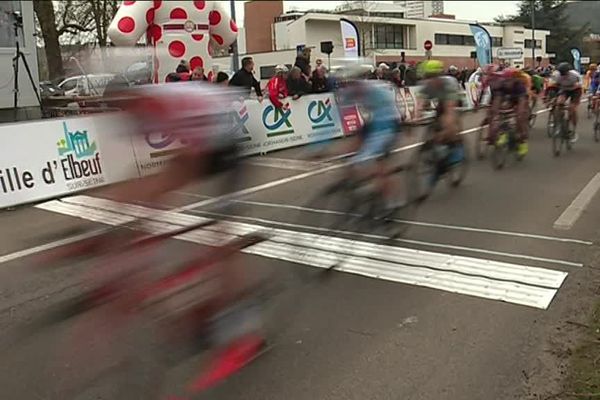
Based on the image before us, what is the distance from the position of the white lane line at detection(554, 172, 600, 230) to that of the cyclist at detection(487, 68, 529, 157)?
7.02 ft

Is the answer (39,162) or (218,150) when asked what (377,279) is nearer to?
(218,150)

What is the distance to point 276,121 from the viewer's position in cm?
1560

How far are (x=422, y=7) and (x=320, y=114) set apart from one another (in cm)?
9571

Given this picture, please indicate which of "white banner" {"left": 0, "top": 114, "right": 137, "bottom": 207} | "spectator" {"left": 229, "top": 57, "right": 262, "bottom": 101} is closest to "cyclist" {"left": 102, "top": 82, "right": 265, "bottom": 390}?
"white banner" {"left": 0, "top": 114, "right": 137, "bottom": 207}

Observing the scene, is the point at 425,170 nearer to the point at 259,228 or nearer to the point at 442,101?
the point at 442,101

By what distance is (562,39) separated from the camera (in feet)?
258

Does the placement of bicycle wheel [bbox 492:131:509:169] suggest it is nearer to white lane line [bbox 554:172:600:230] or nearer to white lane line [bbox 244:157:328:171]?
white lane line [bbox 554:172:600:230]

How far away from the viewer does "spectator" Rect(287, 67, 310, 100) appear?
15937 millimetres

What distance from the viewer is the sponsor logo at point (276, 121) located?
50.3 ft

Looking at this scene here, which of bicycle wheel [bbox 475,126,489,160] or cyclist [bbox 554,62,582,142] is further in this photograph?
cyclist [bbox 554,62,582,142]

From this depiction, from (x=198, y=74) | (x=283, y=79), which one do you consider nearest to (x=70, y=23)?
(x=283, y=79)

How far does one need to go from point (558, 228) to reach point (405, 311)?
3.45m

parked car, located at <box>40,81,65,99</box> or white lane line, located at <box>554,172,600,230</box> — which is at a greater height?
parked car, located at <box>40,81,65,99</box>

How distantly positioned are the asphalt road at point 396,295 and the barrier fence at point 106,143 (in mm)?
284
